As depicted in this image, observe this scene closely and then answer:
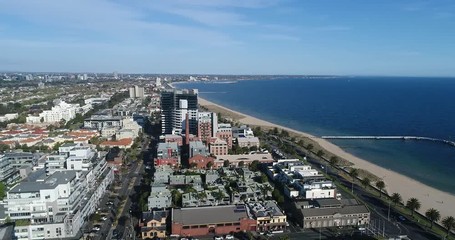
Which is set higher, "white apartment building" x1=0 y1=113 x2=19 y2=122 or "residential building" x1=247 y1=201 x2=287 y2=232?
"white apartment building" x1=0 y1=113 x2=19 y2=122

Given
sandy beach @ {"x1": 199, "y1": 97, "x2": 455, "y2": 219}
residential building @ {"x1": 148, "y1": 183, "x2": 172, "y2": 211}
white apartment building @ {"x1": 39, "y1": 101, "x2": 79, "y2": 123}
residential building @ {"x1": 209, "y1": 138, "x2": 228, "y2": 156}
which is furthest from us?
white apartment building @ {"x1": 39, "y1": 101, "x2": 79, "y2": 123}

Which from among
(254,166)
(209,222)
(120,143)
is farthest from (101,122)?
(209,222)

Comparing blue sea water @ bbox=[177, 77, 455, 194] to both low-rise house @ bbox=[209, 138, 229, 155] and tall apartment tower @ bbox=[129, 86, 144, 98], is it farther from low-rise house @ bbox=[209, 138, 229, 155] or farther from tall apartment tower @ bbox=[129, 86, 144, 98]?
tall apartment tower @ bbox=[129, 86, 144, 98]

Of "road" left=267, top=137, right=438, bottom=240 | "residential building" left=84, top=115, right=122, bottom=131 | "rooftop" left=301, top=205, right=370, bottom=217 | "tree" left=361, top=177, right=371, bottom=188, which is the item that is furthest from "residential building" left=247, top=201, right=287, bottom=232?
"residential building" left=84, top=115, right=122, bottom=131

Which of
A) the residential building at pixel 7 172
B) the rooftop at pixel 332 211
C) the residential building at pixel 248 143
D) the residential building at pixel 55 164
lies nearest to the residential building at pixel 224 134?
the residential building at pixel 248 143

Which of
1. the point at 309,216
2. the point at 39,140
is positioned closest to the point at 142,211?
the point at 309,216

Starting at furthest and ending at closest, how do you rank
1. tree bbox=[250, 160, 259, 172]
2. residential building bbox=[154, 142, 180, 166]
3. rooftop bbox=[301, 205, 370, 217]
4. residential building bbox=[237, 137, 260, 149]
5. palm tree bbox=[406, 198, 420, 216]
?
residential building bbox=[237, 137, 260, 149] < residential building bbox=[154, 142, 180, 166] < tree bbox=[250, 160, 259, 172] < palm tree bbox=[406, 198, 420, 216] < rooftop bbox=[301, 205, 370, 217]

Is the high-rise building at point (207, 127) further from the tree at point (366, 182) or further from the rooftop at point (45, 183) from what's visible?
the rooftop at point (45, 183)

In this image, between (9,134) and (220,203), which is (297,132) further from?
(9,134)

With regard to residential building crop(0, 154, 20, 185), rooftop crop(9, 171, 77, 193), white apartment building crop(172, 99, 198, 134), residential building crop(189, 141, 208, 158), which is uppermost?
white apartment building crop(172, 99, 198, 134)
